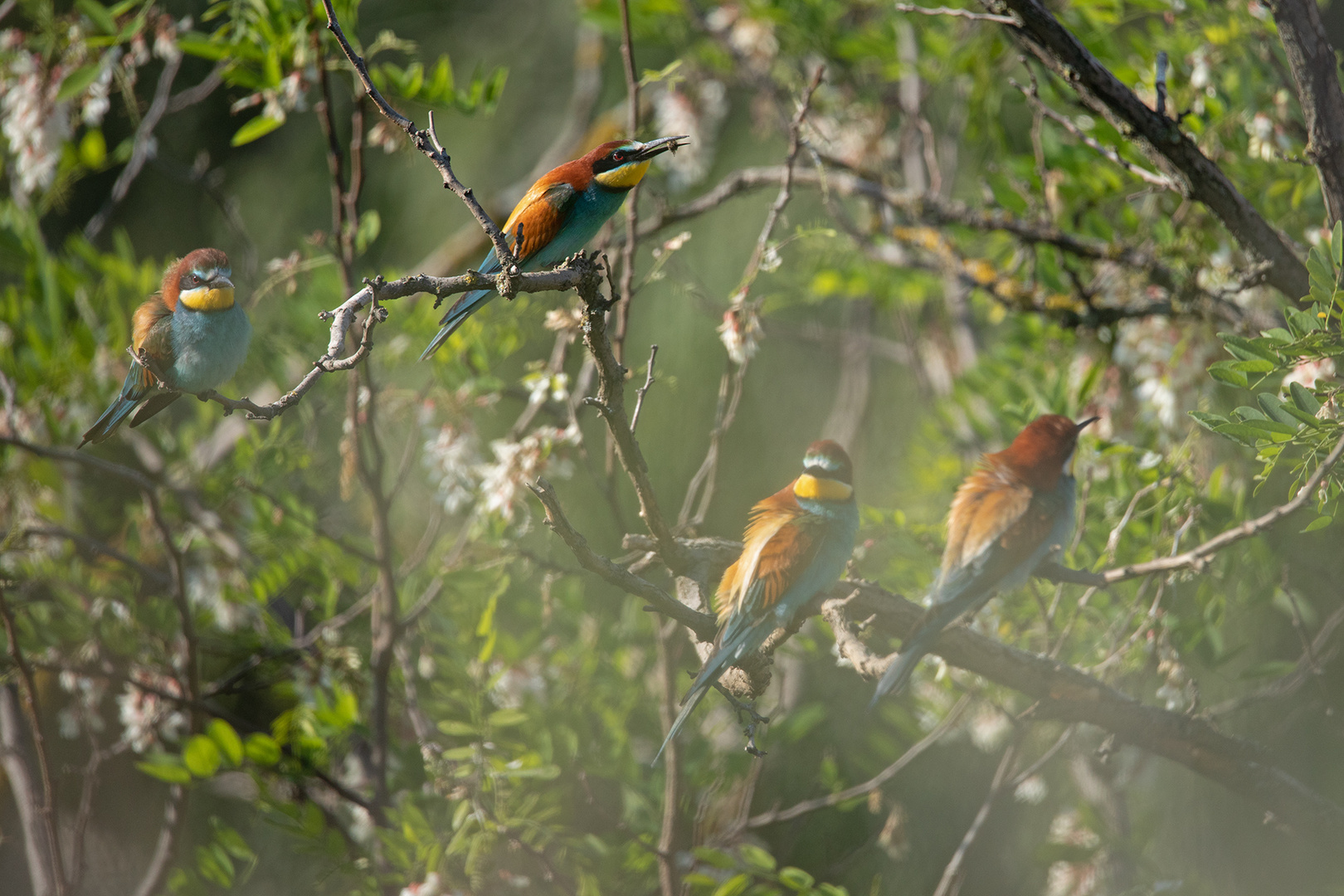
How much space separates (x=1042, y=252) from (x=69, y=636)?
253 centimetres

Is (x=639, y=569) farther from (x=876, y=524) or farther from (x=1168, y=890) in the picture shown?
(x=1168, y=890)

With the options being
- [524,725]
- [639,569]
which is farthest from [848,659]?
[524,725]

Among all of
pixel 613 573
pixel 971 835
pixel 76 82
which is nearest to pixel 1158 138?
pixel 613 573

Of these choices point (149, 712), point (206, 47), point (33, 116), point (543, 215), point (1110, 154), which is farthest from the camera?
point (149, 712)

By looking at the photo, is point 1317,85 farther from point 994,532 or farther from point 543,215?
point 543,215

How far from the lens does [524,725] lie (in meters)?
2.25

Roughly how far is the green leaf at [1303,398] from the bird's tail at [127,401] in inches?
50.5

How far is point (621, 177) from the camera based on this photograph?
1.35 metres

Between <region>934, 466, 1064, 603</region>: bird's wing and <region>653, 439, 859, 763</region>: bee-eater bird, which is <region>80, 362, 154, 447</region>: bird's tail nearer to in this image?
<region>653, 439, 859, 763</region>: bee-eater bird

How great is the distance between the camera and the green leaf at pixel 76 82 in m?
2.07

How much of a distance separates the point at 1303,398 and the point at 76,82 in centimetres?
225

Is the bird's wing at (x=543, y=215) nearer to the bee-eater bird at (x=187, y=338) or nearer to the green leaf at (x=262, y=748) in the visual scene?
the bee-eater bird at (x=187, y=338)

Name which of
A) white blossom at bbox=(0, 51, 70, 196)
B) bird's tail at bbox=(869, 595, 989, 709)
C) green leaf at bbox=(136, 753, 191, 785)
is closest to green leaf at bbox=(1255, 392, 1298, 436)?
bird's tail at bbox=(869, 595, 989, 709)

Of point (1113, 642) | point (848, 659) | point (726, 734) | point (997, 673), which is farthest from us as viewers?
point (726, 734)
